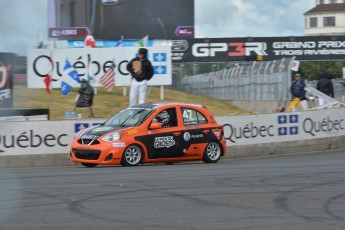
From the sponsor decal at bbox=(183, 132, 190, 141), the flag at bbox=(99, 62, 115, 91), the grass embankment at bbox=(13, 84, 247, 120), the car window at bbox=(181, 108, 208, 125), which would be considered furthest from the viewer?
the flag at bbox=(99, 62, 115, 91)

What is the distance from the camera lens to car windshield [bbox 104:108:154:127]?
15.7m

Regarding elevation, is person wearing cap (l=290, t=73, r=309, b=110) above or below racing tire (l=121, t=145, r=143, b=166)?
above

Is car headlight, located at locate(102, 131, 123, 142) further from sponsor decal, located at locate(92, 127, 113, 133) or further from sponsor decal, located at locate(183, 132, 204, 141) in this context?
sponsor decal, located at locate(183, 132, 204, 141)

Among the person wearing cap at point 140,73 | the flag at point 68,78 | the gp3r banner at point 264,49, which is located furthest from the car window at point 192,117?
the gp3r banner at point 264,49

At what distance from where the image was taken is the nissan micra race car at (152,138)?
1498cm

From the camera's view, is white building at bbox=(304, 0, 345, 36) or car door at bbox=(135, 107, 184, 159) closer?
car door at bbox=(135, 107, 184, 159)

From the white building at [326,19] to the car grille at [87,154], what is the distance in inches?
4758

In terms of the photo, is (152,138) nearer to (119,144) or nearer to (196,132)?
(119,144)

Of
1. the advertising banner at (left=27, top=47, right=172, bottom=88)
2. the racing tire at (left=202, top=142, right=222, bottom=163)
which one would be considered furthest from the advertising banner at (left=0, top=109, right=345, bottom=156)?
the advertising banner at (left=27, top=47, right=172, bottom=88)

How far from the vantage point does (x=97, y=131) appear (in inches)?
603

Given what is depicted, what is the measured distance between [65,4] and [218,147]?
11.6 m

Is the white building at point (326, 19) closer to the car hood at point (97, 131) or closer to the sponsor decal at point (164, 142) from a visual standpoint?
the sponsor decal at point (164, 142)

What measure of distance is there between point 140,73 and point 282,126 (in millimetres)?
4327

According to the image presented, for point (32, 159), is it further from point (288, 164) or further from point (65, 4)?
point (65, 4)
